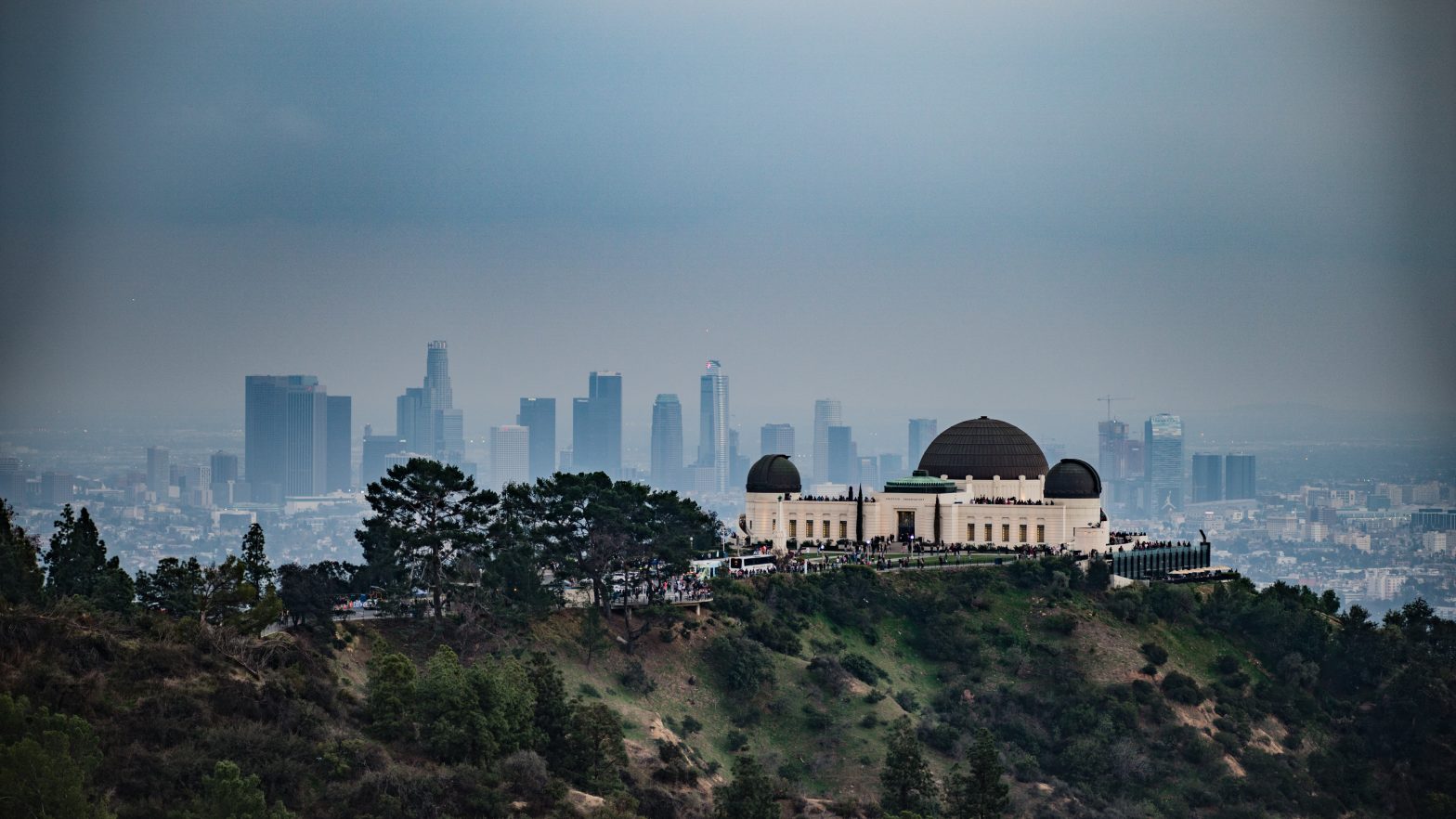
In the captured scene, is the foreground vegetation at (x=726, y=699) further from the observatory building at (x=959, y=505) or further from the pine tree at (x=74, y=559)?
the observatory building at (x=959, y=505)

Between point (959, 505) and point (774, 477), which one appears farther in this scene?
point (774, 477)

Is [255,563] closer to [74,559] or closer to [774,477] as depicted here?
[74,559]

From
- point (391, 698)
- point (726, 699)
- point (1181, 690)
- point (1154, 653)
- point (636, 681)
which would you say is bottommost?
point (1181, 690)

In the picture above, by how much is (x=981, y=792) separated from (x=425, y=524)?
23.0m

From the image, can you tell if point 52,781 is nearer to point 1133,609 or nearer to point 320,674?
point 320,674

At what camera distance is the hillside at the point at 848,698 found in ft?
159

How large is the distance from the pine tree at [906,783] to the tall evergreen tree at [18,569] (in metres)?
28.0

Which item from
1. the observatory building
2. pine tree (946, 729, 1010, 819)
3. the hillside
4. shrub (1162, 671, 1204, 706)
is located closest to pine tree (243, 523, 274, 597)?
the hillside

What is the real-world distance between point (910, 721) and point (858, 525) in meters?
25.0

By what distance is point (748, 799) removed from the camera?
2088 inches

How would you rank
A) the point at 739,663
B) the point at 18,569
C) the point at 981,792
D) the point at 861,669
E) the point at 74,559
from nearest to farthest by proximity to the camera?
the point at 18,569
the point at 981,792
the point at 74,559
the point at 739,663
the point at 861,669

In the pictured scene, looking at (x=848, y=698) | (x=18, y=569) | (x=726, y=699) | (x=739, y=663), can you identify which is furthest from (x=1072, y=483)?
(x=18, y=569)

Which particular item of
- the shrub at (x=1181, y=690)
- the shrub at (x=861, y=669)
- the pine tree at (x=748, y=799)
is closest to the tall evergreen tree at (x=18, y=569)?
the pine tree at (x=748, y=799)

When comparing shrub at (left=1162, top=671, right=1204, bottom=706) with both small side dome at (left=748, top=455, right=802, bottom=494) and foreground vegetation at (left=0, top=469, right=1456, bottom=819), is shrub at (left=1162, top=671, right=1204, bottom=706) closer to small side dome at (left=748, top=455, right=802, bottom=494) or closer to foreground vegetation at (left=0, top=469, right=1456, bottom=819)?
foreground vegetation at (left=0, top=469, right=1456, bottom=819)
